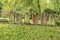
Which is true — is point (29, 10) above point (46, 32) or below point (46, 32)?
above

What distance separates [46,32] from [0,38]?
2.22 meters

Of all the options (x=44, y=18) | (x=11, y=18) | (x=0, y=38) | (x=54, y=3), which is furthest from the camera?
(x=11, y=18)

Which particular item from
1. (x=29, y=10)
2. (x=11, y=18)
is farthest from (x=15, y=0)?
(x=11, y=18)

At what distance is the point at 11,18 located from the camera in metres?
12.5

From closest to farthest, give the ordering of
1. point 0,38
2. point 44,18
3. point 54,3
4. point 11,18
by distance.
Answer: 1. point 0,38
2. point 54,3
3. point 44,18
4. point 11,18

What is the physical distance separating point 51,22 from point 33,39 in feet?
11.8

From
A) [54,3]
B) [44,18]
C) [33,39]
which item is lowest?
[33,39]

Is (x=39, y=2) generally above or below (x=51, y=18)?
above

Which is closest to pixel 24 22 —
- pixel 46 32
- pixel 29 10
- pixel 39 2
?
pixel 29 10

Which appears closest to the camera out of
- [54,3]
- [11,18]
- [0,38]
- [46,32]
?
[0,38]

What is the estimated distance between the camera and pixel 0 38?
8.60m

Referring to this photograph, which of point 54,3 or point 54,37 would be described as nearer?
point 54,37

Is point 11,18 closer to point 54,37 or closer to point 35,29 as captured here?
point 35,29

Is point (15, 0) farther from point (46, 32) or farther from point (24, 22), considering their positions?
point (46, 32)
